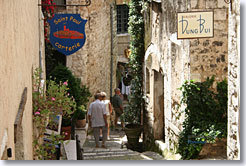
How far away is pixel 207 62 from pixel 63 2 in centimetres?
215

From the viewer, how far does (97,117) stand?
19.3ft

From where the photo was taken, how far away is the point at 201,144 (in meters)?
4.98

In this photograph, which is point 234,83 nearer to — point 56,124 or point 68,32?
point 68,32

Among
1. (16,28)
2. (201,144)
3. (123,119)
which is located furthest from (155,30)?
(16,28)

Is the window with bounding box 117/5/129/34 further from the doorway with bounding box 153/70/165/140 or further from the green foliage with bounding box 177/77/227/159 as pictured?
the green foliage with bounding box 177/77/227/159

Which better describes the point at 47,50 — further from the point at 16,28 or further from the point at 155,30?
the point at 16,28

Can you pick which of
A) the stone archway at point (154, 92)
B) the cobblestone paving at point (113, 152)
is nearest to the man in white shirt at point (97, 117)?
the cobblestone paving at point (113, 152)

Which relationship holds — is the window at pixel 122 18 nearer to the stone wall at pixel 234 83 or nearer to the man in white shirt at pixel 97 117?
the man in white shirt at pixel 97 117

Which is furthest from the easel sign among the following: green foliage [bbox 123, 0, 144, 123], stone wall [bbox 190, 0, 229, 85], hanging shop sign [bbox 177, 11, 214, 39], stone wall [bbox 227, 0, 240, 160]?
stone wall [bbox 227, 0, 240, 160]

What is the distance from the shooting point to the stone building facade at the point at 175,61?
428 cm

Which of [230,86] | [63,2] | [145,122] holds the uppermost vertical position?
[63,2]

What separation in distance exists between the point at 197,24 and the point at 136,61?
10.1 feet

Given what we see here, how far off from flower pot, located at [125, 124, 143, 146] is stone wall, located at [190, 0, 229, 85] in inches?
71.1

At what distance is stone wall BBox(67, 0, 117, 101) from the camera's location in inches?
240
